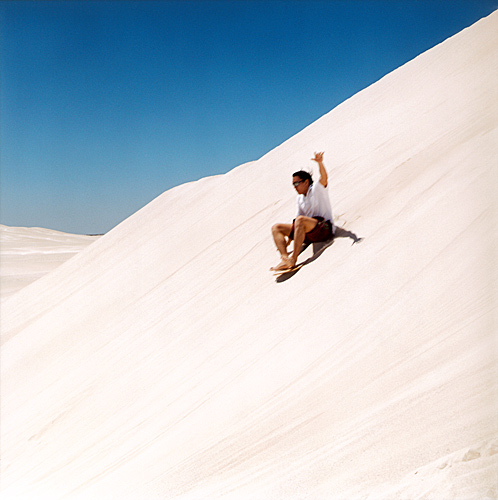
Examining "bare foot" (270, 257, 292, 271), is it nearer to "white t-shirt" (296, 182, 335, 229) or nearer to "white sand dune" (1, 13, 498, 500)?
"white sand dune" (1, 13, 498, 500)

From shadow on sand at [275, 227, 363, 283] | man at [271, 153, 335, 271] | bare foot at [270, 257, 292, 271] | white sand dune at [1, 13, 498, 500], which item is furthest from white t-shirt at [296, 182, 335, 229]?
bare foot at [270, 257, 292, 271]

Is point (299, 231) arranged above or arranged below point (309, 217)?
below

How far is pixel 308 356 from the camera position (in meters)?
2.79

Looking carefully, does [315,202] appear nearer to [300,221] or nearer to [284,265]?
[300,221]

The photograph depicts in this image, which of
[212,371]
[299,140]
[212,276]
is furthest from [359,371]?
[299,140]

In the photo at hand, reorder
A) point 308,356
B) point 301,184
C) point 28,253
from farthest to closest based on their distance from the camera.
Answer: point 28,253
point 301,184
point 308,356

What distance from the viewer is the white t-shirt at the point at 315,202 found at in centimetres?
412

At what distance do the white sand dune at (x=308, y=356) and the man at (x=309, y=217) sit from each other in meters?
0.16

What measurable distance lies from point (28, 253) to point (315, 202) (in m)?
19.4

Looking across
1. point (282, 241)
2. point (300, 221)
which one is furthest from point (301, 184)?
point (282, 241)

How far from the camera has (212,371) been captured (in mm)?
3264

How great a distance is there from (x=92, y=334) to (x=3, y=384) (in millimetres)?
1037

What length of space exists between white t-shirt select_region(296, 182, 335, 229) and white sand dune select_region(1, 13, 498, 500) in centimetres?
26

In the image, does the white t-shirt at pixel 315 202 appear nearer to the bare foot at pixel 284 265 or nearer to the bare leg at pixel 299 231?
the bare leg at pixel 299 231
